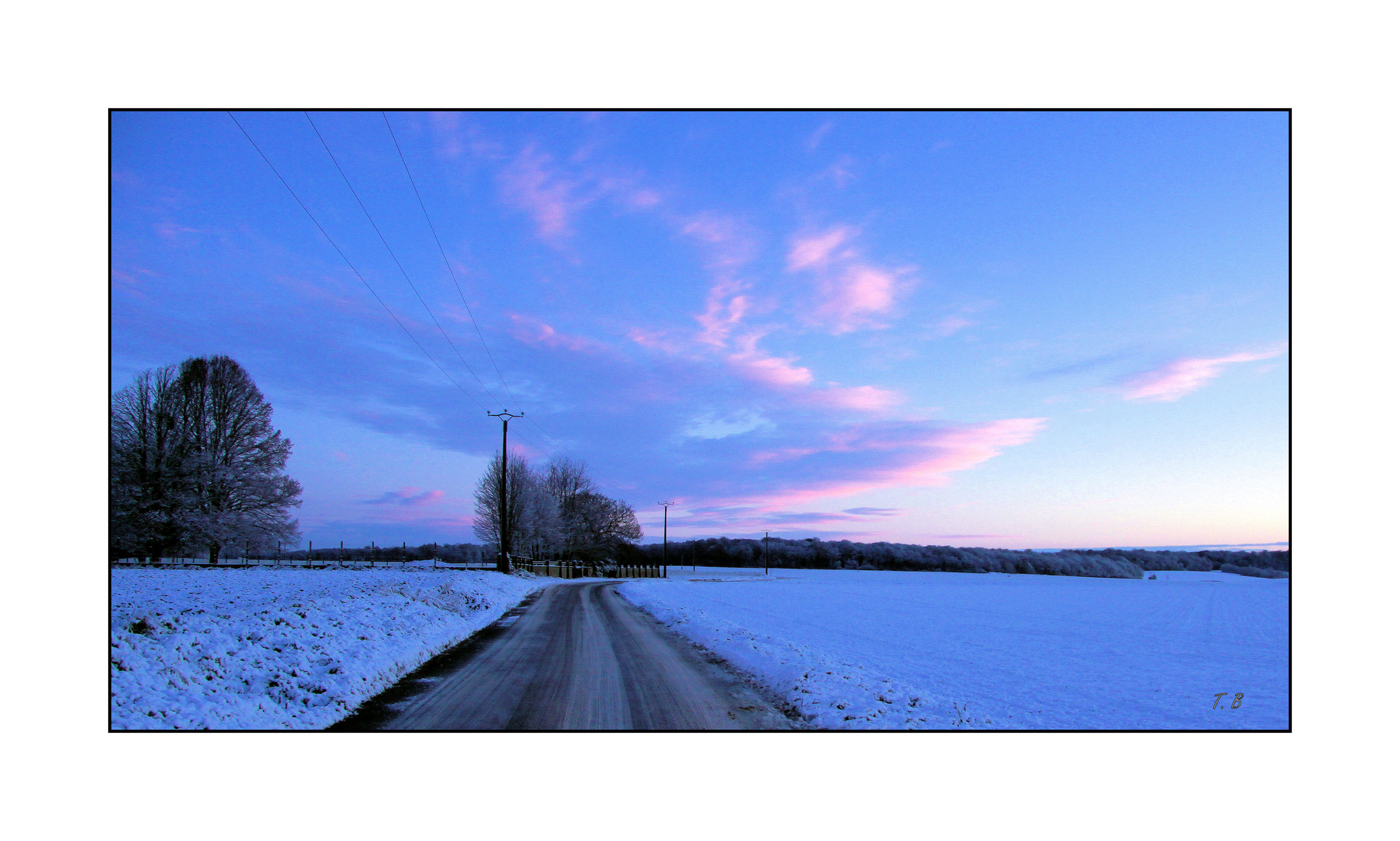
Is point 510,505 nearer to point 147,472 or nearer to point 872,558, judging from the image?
point 147,472

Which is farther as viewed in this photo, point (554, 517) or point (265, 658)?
point (554, 517)

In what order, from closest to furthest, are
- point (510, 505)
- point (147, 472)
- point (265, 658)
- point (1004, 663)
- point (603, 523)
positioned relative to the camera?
1. point (265, 658)
2. point (1004, 663)
3. point (147, 472)
4. point (510, 505)
5. point (603, 523)

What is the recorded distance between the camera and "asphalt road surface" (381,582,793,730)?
6500mm

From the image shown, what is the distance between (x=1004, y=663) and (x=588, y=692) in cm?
931

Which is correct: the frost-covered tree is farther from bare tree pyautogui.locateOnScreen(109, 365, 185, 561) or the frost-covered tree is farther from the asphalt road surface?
the asphalt road surface

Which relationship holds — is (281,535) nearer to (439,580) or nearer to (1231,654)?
(439,580)

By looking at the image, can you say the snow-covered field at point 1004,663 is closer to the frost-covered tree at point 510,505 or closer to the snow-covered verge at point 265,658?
the snow-covered verge at point 265,658

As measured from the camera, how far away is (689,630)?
47.4 feet

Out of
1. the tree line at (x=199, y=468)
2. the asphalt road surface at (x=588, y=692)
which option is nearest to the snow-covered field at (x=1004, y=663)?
the asphalt road surface at (x=588, y=692)

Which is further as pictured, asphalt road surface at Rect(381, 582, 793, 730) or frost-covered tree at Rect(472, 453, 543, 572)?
frost-covered tree at Rect(472, 453, 543, 572)

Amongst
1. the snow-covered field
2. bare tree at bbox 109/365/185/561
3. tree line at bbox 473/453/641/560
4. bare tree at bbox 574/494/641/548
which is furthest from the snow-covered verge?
bare tree at bbox 574/494/641/548

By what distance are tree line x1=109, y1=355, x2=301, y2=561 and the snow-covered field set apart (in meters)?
22.6

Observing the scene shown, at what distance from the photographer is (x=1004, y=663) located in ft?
41.8

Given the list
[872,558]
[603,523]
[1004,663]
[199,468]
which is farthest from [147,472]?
[872,558]
